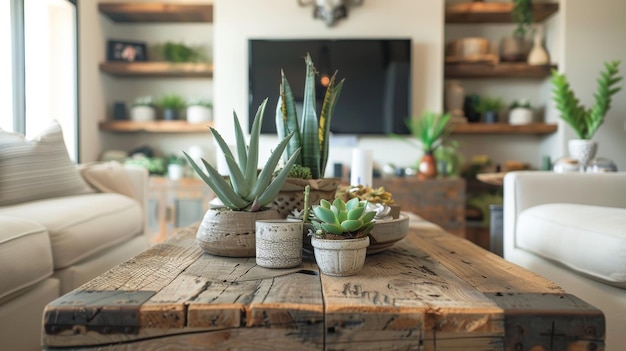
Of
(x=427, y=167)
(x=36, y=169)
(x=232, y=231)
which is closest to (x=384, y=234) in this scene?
(x=232, y=231)

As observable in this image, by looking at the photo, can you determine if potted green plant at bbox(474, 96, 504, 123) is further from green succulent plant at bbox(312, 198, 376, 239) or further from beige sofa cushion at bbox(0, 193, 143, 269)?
green succulent plant at bbox(312, 198, 376, 239)

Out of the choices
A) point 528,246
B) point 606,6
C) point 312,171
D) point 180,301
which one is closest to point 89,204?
point 312,171

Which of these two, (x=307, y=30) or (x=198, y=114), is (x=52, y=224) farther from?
(x=307, y=30)

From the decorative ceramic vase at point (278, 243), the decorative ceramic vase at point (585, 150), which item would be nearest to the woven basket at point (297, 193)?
the decorative ceramic vase at point (278, 243)

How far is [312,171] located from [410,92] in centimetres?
270

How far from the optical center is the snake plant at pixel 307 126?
128 centimetres

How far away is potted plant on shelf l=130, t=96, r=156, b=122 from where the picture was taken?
405 cm

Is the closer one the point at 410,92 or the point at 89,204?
the point at 89,204

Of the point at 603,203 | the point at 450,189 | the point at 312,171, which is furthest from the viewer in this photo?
the point at 450,189

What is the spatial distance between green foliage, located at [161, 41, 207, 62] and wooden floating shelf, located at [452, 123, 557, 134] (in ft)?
7.38

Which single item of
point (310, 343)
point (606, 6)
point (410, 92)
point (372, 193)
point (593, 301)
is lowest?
point (593, 301)

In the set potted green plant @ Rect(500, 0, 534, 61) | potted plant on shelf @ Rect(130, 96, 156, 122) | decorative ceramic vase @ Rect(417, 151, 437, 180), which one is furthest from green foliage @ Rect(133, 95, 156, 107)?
potted green plant @ Rect(500, 0, 534, 61)

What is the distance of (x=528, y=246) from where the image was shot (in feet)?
5.82

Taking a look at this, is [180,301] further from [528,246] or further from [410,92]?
[410,92]
